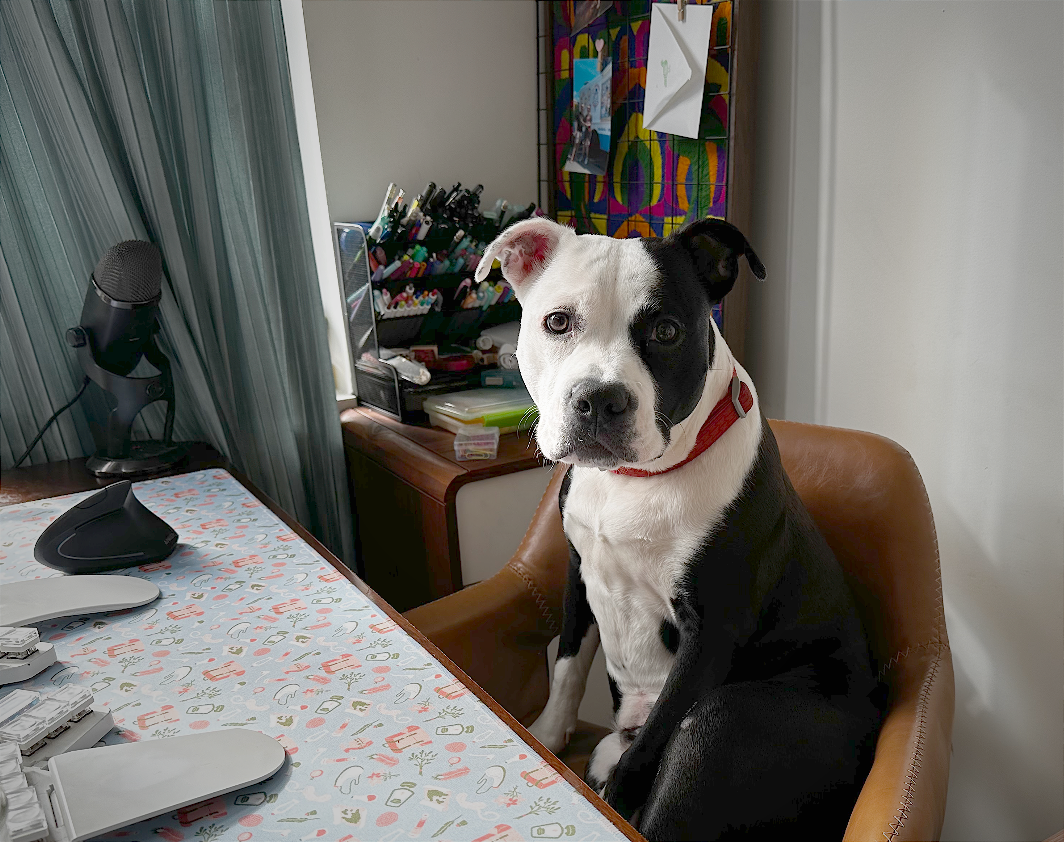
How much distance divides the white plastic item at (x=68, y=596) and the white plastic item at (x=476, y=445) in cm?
69

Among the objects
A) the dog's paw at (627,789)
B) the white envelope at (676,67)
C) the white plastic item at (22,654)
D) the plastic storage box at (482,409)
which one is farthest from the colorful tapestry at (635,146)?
the white plastic item at (22,654)

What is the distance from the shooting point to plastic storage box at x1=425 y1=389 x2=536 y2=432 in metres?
1.68

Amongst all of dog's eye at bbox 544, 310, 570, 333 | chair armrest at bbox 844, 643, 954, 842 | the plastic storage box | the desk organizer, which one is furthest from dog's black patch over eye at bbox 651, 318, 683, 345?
the desk organizer

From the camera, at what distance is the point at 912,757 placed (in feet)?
2.92

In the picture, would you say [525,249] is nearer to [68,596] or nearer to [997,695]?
[68,596]

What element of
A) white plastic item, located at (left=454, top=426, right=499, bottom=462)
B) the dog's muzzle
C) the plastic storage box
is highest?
the dog's muzzle

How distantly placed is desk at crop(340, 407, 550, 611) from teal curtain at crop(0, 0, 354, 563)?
0.20 metres

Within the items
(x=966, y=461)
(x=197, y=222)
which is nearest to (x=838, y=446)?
(x=966, y=461)

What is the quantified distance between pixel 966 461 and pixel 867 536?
36 centimetres

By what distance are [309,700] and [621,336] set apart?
1.62 feet

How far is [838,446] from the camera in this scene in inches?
45.9

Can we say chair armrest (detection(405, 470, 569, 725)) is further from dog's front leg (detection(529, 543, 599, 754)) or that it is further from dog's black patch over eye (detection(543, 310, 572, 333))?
dog's black patch over eye (detection(543, 310, 572, 333))

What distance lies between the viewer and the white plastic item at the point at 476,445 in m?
1.60

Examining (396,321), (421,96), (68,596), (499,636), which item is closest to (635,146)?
(421,96)
